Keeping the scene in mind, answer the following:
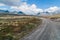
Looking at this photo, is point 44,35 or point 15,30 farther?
point 15,30

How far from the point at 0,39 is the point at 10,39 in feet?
3.18

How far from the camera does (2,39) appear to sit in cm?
1531

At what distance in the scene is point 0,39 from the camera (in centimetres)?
1523

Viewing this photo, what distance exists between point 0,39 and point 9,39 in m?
0.87

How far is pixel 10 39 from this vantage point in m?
15.4

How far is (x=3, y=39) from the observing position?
15.4 m

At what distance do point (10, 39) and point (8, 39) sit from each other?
216 millimetres

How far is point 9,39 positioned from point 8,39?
12 centimetres

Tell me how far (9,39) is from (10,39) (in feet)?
0.33

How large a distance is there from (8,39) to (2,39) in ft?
1.98

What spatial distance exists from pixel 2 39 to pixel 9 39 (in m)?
0.69

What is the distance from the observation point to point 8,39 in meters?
15.2

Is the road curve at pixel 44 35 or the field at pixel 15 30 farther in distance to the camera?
the field at pixel 15 30

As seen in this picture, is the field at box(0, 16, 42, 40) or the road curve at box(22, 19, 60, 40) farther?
the field at box(0, 16, 42, 40)
